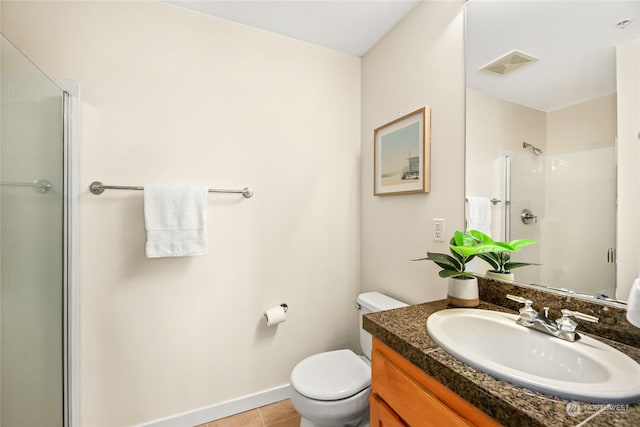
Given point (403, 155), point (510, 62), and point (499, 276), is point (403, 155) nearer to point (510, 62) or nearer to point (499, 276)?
point (510, 62)

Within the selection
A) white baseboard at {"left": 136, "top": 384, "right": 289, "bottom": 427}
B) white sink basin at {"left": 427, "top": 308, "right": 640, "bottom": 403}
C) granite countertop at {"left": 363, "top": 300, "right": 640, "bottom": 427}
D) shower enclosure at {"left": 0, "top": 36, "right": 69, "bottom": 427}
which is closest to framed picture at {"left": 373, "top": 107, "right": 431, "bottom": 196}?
white sink basin at {"left": 427, "top": 308, "right": 640, "bottom": 403}

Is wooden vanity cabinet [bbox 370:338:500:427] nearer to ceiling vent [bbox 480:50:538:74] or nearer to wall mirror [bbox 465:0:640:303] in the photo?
wall mirror [bbox 465:0:640:303]

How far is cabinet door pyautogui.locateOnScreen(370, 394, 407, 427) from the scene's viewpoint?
2.67 ft

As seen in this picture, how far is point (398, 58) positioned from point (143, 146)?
1.51m

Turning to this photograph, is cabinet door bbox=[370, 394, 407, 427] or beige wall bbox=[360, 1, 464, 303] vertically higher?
beige wall bbox=[360, 1, 464, 303]

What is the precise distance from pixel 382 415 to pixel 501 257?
2.45ft

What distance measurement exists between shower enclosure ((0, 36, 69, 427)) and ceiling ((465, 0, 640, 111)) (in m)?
1.78

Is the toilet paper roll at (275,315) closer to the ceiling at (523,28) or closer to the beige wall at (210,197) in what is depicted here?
the beige wall at (210,197)

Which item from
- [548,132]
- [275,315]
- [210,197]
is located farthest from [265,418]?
[548,132]

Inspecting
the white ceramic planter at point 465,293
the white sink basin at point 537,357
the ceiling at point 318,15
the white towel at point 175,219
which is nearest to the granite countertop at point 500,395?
the white sink basin at point 537,357

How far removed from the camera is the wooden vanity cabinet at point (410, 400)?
2.05ft

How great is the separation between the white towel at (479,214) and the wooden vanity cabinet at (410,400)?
0.66 m

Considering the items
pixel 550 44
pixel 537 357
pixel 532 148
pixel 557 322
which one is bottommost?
pixel 537 357

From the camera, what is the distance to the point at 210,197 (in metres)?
1.53
